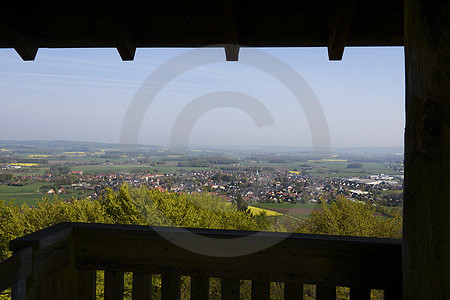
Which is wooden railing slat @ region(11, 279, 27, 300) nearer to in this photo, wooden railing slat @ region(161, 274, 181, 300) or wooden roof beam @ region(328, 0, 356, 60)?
wooden railing slat @ region(161, 274, 181, 300)

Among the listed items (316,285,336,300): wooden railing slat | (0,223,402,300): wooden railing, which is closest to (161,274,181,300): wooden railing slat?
(0,223,402,300): wooden railing

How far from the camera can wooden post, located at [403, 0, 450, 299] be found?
2.79ft

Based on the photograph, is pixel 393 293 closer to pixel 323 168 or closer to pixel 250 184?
pixel 250 184

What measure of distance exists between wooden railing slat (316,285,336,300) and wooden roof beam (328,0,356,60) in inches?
41.5

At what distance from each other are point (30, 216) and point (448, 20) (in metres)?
25.0

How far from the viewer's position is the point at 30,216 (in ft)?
69.8

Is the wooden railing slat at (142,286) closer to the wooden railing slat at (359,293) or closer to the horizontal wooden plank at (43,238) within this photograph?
the horizontal wooden plank at (43,238)

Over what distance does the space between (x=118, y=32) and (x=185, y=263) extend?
1.14 m

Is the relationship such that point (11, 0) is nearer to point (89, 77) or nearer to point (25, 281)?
point (25, 281)

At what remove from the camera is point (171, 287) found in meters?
1.34

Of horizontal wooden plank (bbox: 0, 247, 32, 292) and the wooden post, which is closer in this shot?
the wooden post

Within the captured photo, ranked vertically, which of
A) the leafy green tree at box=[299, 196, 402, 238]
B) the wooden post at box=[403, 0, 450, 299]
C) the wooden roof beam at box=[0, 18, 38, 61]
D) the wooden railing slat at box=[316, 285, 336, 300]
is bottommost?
the leafy green tree at box=[299, 196, 402, 238]

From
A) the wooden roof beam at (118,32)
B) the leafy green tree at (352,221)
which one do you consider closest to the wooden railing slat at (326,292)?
the wooden roof beam at (118,32)

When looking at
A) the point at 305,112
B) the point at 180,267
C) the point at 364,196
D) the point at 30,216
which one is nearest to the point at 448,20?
the point at 305,112
